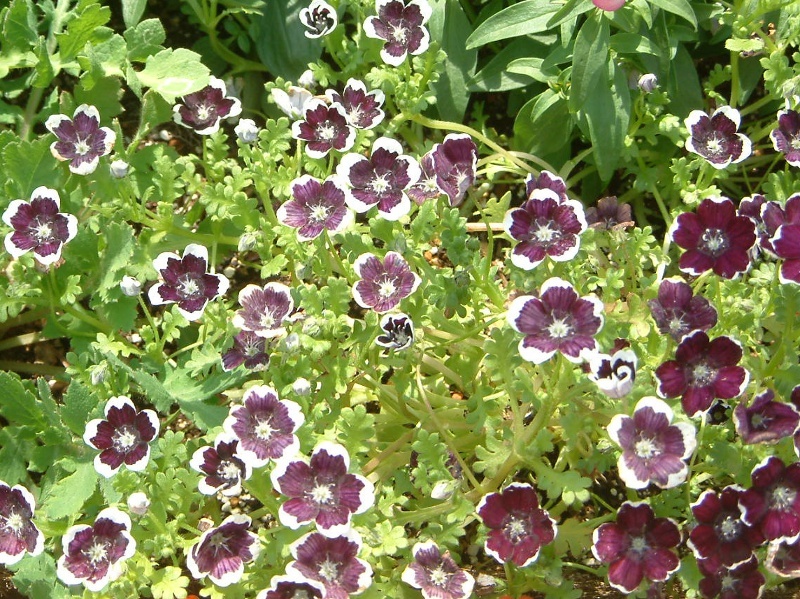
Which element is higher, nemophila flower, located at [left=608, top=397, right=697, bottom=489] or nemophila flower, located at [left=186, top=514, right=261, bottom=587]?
nemophila flower, located at [left=608, top=397, right=697, bottom=489]

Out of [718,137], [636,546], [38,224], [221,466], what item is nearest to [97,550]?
[221,466]

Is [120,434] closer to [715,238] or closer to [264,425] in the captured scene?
[264,425]

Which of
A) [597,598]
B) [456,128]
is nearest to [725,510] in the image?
[597,598]

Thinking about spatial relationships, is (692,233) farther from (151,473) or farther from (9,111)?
(9,111)

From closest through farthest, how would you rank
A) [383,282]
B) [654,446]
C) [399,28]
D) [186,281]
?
[654,446]
[383,282]
[186,281]
[399,28]

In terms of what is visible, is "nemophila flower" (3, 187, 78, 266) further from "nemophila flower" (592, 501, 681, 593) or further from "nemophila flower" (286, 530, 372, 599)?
"nemophila flower" (592, 501, 681, 593)

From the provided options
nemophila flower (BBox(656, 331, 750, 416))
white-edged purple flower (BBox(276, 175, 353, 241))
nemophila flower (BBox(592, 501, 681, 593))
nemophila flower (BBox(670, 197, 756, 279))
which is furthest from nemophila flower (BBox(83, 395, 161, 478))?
nemophila flower (BBox(670, 197, 756, 279))
